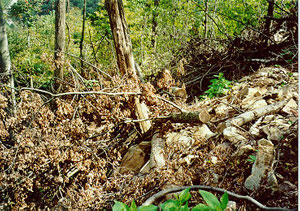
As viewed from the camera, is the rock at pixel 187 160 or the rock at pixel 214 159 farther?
the rock at pixel 187 160

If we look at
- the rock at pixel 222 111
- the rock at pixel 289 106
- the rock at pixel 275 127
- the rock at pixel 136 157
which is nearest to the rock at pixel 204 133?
the rock at pixel 222 111

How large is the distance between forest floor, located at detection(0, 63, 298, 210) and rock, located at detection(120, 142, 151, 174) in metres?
0.01

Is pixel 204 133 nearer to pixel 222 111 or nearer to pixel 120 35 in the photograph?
pixel 222 111

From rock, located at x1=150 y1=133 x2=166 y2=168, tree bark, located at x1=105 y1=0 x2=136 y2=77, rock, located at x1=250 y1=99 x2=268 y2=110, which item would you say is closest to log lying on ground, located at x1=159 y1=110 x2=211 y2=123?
rock, located at x1=150 y1=133 x2=166 y2=168

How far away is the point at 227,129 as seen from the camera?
105 inches

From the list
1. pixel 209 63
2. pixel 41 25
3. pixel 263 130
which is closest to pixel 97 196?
pixel 263 130

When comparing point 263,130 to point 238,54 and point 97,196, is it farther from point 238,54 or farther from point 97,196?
point 238,54

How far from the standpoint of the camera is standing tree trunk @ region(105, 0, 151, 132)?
9.86 feet

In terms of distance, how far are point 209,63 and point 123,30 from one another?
10.1 feet

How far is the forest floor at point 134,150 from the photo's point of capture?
207 centimetres

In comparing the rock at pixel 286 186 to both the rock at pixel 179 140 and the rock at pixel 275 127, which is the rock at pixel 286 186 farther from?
the rock at pixel 179 140

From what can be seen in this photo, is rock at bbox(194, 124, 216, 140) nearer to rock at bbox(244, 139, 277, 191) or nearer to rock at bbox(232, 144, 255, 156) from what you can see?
rock at bbox(232, 144, 255, 156)

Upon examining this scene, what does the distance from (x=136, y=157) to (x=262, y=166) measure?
173 cm

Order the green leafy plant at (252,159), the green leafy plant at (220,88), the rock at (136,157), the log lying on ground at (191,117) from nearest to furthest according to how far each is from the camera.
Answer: the green leafy plant at (252,159) < the log lying on ground at (191,117) < the rock at (136,157) < the green leafy plant at (220,88)
